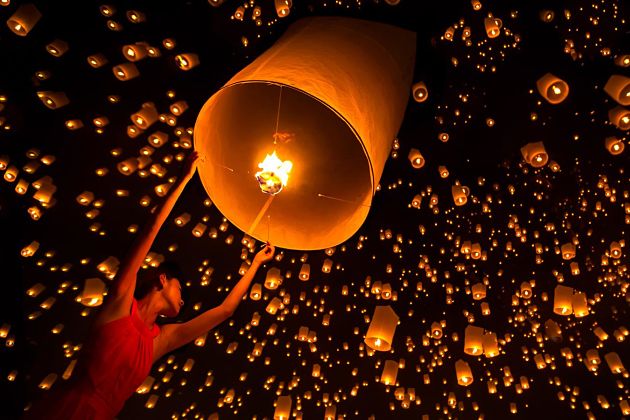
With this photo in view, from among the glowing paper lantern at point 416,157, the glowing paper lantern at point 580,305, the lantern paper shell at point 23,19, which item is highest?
the lantern paper shell at point 23,19

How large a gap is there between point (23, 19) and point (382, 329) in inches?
110

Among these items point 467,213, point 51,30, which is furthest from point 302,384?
point 51,30

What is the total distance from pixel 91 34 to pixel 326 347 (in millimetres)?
4053

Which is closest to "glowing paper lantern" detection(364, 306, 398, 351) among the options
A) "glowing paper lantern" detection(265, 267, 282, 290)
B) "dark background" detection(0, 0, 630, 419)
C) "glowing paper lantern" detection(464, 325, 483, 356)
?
"glowing paper lantern" detection(265, 267, 282, 290)

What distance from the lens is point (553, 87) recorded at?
232 centimetres

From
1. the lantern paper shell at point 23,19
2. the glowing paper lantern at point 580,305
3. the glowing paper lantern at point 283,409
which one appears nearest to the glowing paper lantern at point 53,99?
the lantern paper shell at point 23,19

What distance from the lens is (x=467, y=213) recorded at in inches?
163

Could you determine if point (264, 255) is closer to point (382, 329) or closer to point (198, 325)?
point (198, 325)

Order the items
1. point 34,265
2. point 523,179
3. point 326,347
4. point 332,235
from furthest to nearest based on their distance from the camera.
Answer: point 326,347, point 523,179, point 34,265, point 332,235

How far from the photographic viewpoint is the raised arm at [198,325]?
6.49 ft

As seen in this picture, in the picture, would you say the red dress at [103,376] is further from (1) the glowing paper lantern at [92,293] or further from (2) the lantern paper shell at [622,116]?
(2) the lantern paper shell at [622,116]

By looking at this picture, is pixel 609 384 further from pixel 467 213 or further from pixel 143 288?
pixel 143 288

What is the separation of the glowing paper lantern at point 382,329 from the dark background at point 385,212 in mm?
1197

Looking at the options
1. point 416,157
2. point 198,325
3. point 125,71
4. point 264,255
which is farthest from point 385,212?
point 125,71
